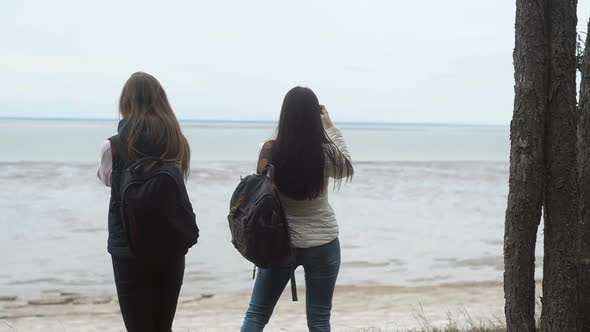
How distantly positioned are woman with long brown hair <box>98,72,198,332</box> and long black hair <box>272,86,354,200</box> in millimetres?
526

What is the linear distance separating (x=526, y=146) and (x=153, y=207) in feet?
7.25

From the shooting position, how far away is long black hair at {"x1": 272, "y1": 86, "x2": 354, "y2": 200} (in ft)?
13.4

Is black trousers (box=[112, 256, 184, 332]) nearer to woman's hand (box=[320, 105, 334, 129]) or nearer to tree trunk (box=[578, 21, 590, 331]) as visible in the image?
woman's hand (box=[320, 105, 334, 129])

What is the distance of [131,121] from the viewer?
158 inches

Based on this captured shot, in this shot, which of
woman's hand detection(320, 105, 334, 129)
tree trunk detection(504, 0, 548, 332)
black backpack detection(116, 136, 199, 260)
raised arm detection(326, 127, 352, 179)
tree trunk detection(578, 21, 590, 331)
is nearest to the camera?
black backpack detection(116, 136, 199, 260)

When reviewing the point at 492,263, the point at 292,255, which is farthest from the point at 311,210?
the point at 492,263

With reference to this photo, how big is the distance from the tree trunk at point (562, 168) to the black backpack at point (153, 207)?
7.28 ft

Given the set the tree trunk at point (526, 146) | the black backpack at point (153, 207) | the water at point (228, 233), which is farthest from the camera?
the water at point (228, 233)

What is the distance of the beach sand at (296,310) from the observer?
907cm

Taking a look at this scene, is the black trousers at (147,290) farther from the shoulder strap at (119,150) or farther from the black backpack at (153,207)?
the shoulder strap at (119,150)

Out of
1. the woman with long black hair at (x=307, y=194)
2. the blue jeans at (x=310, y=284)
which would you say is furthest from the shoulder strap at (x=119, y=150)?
the blue jeans at (x=310, y=284)

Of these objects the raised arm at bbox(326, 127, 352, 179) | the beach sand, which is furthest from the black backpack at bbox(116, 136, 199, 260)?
the beach sand

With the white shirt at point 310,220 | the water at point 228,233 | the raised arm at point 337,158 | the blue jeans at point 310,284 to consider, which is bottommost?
the water at point 228,233

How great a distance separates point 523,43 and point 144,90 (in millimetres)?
2239
